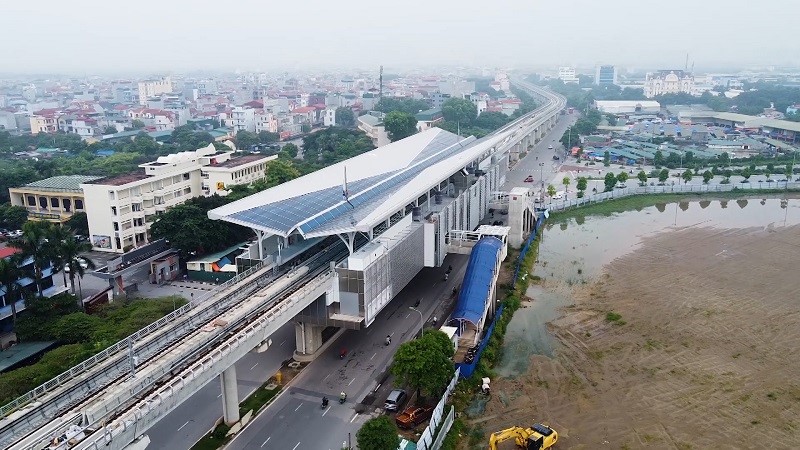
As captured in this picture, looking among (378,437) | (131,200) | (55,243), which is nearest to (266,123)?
(131,200)

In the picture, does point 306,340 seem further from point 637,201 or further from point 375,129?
point 375,129

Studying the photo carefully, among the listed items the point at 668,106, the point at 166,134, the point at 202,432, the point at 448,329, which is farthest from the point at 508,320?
the point at 668,106

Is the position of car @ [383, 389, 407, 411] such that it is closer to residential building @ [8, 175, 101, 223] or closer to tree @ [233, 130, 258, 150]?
residential building @ [8, 175, 101, 223]

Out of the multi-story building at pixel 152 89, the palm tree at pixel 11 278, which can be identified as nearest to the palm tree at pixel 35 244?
the palm tree at pixel 11 278

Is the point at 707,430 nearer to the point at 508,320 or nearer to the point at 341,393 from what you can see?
the point at 508,320

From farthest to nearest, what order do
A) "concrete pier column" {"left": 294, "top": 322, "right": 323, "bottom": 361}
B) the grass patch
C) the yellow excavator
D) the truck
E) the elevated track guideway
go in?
the grass patch
"concrete pier column" {"left": 294, "top": 322, "right": 323, "bottom": 361}
the truck
the yellow excavator
the elevated track guideway

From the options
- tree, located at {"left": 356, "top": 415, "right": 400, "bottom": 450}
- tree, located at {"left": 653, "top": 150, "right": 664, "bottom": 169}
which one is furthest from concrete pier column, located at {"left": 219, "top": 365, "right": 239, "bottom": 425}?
tree, located at {"left": 653, "top": 150, "right": 664, "bottom": 169}
